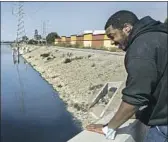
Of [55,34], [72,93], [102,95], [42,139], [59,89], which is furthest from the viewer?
[55,34]

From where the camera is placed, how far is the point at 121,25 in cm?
281

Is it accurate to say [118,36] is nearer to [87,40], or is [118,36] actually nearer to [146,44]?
[146,44]

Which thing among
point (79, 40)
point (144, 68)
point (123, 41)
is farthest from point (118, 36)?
point (79, 40)

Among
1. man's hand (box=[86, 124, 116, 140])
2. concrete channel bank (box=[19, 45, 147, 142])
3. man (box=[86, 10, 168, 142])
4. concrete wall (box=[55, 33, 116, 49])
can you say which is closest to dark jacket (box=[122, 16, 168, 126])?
man (box=[86, 10, 168, 142])

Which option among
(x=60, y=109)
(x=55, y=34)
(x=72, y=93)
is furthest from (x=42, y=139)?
(x=55, y=34)

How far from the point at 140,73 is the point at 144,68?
1.9 inches

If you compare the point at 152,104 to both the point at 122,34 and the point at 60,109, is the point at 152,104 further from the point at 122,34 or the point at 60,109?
the point at 60,109

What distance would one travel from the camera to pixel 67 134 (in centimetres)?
1912

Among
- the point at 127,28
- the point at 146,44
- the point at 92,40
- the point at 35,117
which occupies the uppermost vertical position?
the point at 127,28

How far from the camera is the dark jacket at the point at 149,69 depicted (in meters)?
2.56

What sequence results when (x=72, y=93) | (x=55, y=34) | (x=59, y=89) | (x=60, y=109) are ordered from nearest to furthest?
(x=60, y=109), (x=72, y=93), (x=59, y=89), (x=55, y=34)

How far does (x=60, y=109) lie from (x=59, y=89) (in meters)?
8.80

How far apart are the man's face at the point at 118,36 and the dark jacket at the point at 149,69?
89 mm

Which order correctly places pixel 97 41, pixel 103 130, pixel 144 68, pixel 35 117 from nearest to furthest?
pixel 144 68 → pixel 103 130 → pixel 35 117 → pixel 97 41
